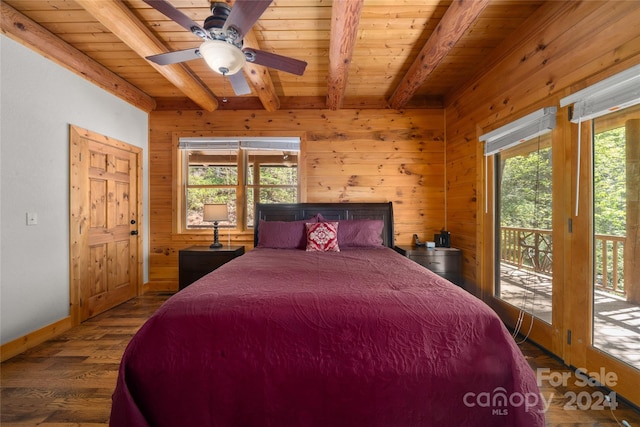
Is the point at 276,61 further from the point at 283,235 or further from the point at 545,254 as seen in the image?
the point at 545,254

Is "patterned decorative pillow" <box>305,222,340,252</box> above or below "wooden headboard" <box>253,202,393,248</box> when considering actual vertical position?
below

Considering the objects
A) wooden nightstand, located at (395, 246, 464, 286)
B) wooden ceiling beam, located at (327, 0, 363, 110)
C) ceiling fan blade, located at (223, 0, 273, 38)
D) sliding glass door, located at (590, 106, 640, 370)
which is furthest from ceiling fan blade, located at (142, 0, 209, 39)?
wooden nightstand, located at (395, 246, 464, 286)

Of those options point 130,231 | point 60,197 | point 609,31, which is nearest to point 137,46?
point 60,197

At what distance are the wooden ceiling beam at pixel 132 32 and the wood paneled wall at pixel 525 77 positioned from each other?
10.5 feet

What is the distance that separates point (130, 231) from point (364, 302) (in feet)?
11.4

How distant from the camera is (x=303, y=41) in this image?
2447 millimetres

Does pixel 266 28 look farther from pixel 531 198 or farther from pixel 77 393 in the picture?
pixel 77 393

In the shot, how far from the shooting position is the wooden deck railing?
1.61 metres

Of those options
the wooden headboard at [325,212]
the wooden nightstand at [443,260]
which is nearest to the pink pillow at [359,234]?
the wooden headboard at [325,212]

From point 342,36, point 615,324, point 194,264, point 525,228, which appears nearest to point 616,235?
point 615,324

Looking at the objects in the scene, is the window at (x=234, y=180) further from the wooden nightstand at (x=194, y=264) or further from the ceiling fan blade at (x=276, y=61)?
the ceiling fan blade at (x=276, y=61)

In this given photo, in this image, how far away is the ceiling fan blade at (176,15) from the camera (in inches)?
57.2

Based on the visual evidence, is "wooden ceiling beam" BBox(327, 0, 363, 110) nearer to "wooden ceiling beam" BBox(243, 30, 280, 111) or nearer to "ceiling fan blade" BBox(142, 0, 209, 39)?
"wooden ceiling beam" BBox(243, 30, 280, 111)

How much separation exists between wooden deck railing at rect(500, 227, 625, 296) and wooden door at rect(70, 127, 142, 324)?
4.34 metres
